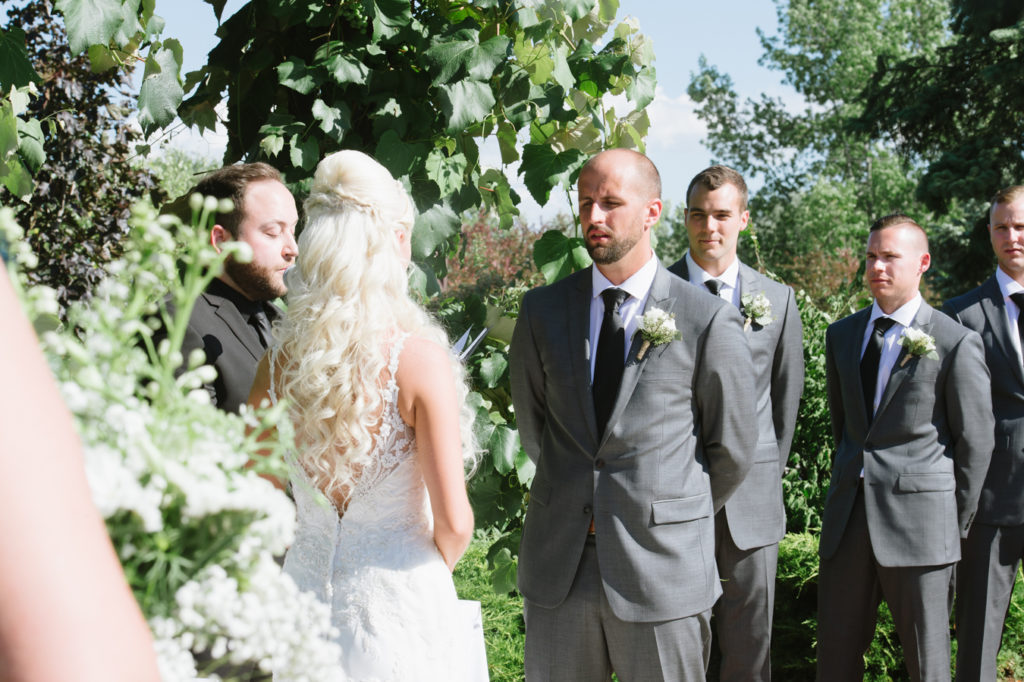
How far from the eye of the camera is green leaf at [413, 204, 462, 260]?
3051 mm

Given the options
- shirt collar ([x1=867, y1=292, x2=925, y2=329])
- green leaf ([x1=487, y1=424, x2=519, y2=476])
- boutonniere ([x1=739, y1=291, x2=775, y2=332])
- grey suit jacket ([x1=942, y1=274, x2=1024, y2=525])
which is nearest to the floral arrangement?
green leaf ([x1=487, y1=424, x2=519, y2=476])

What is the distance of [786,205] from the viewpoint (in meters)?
28.8

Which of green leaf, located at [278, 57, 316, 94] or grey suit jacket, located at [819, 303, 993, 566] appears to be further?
grey suit jacket, located at [819, 303, 993, 566]

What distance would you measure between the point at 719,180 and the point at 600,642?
2152mm

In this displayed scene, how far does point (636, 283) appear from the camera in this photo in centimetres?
312

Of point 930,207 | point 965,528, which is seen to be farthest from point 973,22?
point 965,528

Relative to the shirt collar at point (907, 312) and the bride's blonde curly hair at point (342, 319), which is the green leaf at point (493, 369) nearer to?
the bride's blonde curly hair at point (342, 319)

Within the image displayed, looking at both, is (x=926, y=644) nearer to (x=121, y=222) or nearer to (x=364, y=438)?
(x=364, y=438)

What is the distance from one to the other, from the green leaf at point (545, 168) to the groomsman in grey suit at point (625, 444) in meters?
0.13

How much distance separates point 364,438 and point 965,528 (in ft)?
9.91

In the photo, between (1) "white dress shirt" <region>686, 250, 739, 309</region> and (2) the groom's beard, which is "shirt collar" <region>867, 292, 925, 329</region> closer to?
(1) "white dress shirt" <region>686, 250, 739, 309</region>

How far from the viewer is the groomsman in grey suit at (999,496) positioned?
414 cm

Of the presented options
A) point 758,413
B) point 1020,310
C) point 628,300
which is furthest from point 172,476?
point 1020,310

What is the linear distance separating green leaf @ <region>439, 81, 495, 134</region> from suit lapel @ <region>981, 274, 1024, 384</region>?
8.96ft
